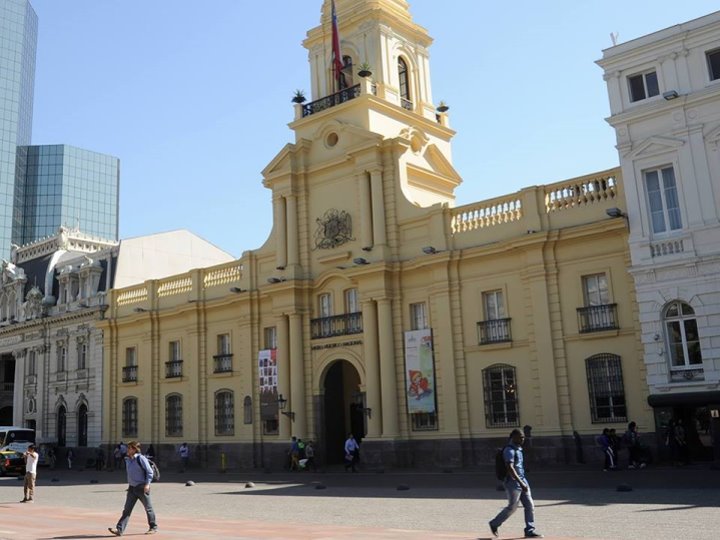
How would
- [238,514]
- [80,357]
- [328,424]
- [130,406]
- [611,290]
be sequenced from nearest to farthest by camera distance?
[238,514] < [611,290] < [328,424] < [130,406] < [80,357]

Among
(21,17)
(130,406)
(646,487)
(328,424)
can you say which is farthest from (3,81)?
(646,487)

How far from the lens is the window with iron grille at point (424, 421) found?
31.2m

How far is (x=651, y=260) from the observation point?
25141 mm

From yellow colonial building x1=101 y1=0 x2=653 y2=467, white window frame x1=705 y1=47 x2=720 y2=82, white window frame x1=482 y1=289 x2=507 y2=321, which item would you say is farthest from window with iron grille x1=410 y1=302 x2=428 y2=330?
white window frame x1=705 y1=47 x2=720 y2=82

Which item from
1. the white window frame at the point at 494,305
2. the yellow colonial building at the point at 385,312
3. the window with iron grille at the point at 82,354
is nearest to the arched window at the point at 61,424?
the window with iron grille at the point at 82,354

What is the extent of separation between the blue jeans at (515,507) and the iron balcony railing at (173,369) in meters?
29.9

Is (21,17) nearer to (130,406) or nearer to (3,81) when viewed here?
(3,81)

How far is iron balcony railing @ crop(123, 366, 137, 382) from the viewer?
43.0 metres

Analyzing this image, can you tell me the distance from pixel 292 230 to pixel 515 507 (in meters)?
24.8

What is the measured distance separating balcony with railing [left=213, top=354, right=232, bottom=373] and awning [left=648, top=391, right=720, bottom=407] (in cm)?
2085

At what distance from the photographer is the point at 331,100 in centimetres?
3700

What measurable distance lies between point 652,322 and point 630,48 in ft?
30.2

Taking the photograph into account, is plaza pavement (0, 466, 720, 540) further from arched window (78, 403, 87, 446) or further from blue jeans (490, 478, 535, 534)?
arched window (78, 403, 87, 446)

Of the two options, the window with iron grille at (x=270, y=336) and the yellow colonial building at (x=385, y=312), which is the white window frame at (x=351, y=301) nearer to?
the yellow colonial building at (x=385, y=312)
